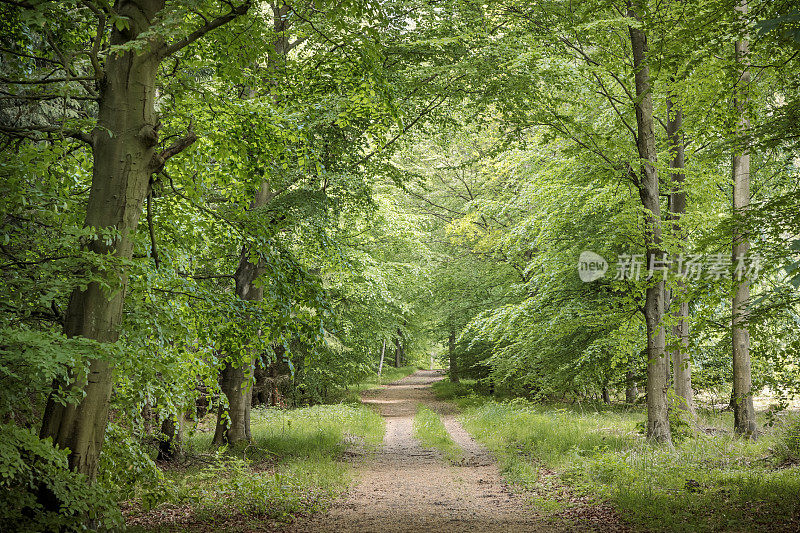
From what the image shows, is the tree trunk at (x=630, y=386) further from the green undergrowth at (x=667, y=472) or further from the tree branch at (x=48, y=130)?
the tree branch at (x=48, y=130)

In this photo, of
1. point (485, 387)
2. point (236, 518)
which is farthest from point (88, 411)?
point (485, 387)

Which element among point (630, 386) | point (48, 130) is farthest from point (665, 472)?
point (630, 386)

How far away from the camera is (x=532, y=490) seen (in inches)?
325

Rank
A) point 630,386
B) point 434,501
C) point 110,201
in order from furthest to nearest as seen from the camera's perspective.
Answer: point 630,386
point 434,501
point 110,201

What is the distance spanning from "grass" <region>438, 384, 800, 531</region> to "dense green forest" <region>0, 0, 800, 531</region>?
0.06m

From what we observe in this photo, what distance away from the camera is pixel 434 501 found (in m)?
8.02

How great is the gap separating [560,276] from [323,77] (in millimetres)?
8887

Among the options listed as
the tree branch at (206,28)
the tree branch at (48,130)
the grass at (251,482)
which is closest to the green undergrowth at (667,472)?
the grass at (251,482)

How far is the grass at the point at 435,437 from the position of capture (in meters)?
12.0

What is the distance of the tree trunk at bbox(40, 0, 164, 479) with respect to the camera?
4.29m

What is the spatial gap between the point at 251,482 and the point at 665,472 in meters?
5.88

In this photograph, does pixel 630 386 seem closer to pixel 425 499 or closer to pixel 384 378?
pixel 425 499

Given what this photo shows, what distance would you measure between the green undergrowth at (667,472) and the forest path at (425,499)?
56 cm

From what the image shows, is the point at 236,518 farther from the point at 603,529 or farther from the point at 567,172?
the point at 567,172
